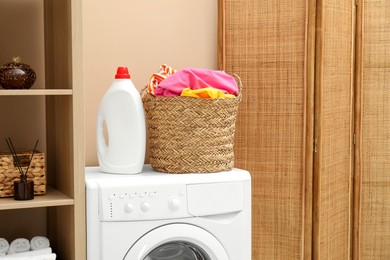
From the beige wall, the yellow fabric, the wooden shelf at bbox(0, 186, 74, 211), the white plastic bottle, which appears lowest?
the wooden shelf at bbox(0, 186, 74, 211)

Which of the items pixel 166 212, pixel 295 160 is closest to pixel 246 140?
pixel 295 160

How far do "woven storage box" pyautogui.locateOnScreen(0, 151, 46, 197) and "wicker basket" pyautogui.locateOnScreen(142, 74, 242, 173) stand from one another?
1.64 feet

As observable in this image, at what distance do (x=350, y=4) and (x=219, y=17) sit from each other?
64cm

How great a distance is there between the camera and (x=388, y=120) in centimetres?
316

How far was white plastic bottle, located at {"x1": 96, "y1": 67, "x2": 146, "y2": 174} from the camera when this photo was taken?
2537mm

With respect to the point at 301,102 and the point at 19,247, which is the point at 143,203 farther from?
the point at 301,102

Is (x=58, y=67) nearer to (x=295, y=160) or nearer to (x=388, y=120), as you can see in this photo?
(x=295, y=160)

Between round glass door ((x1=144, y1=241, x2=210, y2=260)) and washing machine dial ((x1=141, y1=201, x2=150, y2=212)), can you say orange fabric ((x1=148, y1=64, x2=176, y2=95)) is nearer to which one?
washing machine dial ((x1=141, y1=201, x2=150, y2=212))

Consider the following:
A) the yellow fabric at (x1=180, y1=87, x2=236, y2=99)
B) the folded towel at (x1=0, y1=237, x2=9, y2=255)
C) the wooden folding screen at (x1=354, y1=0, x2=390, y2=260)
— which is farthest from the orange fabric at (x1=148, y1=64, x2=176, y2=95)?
the wooden folding screen at (x1=354, y1=0, x2=390, y2=260)

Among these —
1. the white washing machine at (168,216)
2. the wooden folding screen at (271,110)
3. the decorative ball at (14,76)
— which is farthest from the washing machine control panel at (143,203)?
the wooden folding screen at (271,110)

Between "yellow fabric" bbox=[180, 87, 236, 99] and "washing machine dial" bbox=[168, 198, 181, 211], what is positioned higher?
"yellow fabric" bbox=[180, 87, 236, 99]

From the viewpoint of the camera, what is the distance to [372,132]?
3.15 metres

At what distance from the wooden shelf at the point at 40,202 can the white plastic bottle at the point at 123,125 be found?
269 millimetres

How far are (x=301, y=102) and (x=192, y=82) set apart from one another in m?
0.63
